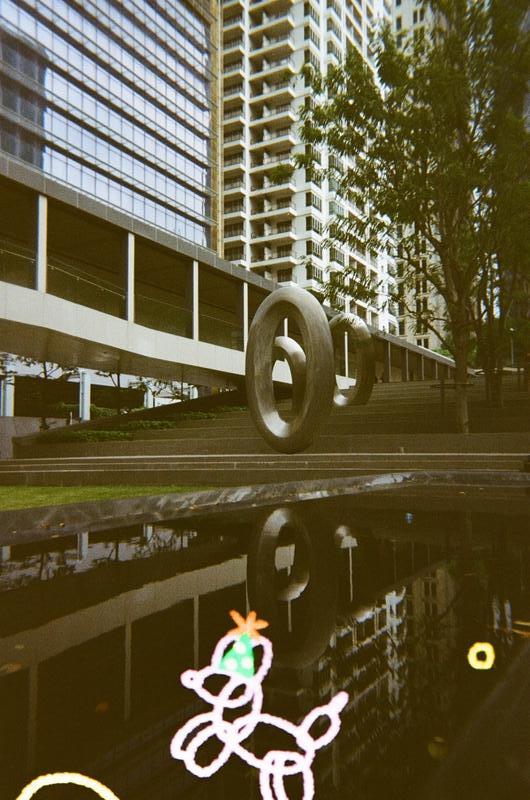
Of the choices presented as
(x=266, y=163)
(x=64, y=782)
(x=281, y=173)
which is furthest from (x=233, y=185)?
(x=64, y=782)

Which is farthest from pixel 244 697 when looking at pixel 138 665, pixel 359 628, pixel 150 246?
pixel 150 246

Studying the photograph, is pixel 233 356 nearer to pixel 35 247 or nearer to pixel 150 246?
pixel 150 246

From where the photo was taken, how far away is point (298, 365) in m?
11.4

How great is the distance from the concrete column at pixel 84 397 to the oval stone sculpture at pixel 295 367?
22.6m

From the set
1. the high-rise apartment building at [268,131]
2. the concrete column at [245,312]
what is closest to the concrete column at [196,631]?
the concrete column at [245,312]

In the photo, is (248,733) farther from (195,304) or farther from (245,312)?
(245,312)

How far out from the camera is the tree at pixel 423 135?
1127 cm

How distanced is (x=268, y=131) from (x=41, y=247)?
58.3m

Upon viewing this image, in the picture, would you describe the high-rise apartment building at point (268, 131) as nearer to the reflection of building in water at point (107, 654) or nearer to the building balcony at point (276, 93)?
the building balcony at point (276, 93)

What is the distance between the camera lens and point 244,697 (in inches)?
65.2

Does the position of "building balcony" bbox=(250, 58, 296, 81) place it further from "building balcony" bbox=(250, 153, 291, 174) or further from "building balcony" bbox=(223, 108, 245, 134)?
"building balcony" bbox=(250, 153, 291, 174)

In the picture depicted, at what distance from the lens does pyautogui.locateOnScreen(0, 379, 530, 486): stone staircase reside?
10984mm

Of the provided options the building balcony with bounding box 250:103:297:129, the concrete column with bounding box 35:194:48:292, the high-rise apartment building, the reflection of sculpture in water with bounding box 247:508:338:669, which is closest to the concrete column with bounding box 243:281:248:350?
the concrete column with bounding box 35:194:48:292

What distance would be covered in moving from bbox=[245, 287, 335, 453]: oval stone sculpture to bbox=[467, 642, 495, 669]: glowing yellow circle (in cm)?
741
